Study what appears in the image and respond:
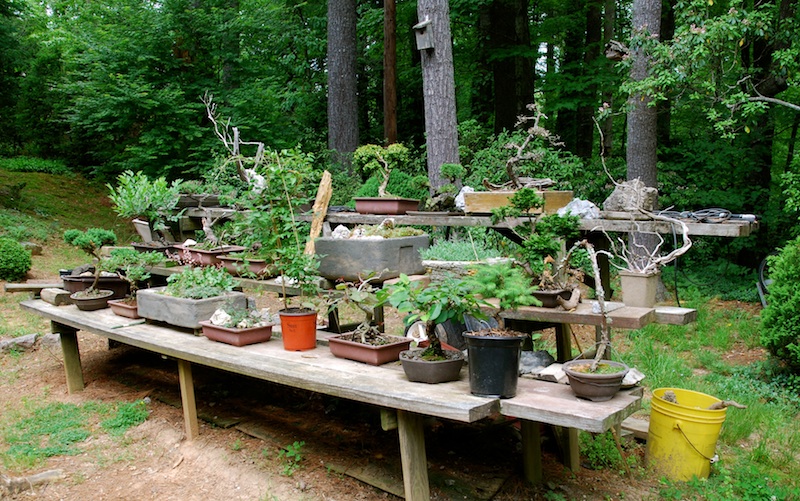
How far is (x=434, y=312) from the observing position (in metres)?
2.80

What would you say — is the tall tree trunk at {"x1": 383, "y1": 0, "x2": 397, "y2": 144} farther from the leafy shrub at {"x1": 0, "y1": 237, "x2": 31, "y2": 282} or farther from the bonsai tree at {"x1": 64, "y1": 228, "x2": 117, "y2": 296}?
the leafy shrub at {"x1": 0, "y1": 237, "x2": 31, "y2": 282}

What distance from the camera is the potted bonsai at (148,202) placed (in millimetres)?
5250

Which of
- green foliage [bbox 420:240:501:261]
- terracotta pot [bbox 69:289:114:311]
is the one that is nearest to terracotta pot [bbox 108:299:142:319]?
terracotta pot [bbox 69:289:114:311]

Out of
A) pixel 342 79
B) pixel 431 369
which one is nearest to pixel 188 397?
pixel 431 369

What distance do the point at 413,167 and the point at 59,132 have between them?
1002 cm

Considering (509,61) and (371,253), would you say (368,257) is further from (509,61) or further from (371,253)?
(509,61)

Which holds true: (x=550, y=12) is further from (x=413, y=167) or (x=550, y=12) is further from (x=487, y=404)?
(x=487, y=404)

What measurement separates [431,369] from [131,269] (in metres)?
3.13

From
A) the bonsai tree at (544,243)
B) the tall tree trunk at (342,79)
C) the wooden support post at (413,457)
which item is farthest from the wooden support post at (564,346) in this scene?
the tall tree trunk at (342,79)

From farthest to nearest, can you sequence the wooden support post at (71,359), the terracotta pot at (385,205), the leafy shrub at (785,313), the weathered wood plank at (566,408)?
the wooden support post at (71,359) → the leafy shrub at (785,313) → the terracotta pot at (385,205) → the weathered wood plank at (566,408)

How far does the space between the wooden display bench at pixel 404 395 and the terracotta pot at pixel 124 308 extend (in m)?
0.31

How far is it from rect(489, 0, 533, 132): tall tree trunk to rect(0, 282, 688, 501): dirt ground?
22.8 feet

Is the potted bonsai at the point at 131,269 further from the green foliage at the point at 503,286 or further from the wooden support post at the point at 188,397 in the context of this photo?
the green foliage at the point at 503,286

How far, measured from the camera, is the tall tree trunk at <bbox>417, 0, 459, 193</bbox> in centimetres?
661
